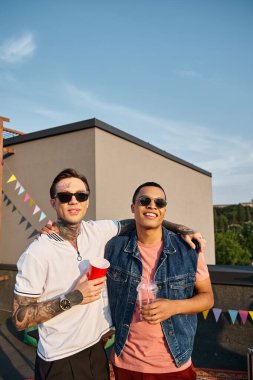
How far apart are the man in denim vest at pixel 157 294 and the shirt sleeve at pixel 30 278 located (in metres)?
0.57

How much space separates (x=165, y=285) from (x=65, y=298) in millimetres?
705

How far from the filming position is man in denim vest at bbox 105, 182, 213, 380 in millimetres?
1913

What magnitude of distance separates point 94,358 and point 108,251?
2.47 ft

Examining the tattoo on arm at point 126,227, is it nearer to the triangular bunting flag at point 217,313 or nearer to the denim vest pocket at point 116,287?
the denim vest pocket at point 116,287

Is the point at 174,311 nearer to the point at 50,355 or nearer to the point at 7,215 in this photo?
the point at 50,355

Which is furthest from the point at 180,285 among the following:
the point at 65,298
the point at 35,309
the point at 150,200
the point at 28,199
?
the point at 28,199

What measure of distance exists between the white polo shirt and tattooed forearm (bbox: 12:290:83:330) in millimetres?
56

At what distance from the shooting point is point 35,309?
1.75 m

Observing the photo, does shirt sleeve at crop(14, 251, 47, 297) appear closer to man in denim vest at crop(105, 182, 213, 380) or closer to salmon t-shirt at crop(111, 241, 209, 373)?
man in denim vest at crop(105, 182, 213, 380)

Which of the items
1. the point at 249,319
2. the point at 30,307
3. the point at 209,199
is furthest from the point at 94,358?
the point at 209,199

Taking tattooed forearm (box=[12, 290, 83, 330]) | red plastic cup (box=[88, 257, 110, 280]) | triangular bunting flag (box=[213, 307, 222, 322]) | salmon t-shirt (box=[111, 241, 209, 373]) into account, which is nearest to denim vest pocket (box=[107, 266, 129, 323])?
salmon t-shirt (box=[111, 241, 209, 373])

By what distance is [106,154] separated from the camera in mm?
6578

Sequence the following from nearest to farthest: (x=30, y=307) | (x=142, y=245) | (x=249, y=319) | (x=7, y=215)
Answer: (x=30, y=307)
(x=142, y=245)
(x=249, y=319)
(x=7, y=215)

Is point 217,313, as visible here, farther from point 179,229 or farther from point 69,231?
point 69,231
